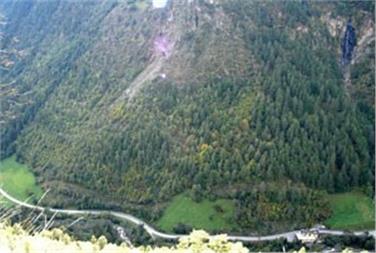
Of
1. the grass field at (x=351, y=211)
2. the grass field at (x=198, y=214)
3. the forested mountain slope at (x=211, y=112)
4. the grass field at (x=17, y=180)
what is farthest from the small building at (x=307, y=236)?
the grass field at (x=17, y=180)

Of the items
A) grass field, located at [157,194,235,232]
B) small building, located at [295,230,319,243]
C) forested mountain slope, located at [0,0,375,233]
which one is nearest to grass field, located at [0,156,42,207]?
forested mountain slope, located at [0,0,375,233]

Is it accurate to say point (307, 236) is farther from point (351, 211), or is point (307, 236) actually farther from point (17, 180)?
point (17, 180)

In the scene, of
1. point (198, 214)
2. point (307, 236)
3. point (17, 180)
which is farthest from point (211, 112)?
point (17, 180)

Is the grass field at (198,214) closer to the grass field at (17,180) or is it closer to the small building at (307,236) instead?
the small building at (307,236)

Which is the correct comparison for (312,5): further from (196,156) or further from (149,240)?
(149,240)

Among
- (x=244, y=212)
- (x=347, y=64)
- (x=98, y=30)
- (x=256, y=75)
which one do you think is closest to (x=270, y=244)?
(x=244, y=212)

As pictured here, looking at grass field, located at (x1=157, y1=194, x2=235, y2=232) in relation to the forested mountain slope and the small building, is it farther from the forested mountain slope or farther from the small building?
the small building
